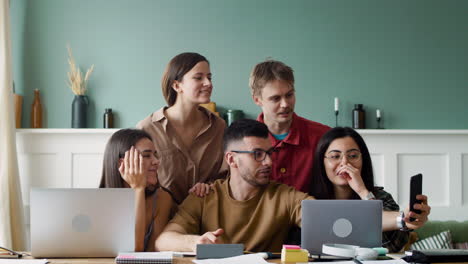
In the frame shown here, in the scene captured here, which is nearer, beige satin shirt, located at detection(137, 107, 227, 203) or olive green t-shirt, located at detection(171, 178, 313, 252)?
olive green t-shirt, located at detection(171, 178, 313, 252)

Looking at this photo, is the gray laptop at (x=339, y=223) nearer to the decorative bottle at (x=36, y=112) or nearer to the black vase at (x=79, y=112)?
the black vase at (x=79, y=112)

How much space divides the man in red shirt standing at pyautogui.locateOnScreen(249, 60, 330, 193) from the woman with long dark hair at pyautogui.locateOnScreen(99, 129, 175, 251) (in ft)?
2.30

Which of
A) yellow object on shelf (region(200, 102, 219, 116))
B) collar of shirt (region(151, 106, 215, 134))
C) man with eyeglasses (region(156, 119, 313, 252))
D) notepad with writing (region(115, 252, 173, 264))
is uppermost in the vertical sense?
yellow object on shelf (region(200, 102, 219, 116))

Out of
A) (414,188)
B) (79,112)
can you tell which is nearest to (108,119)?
(79,112)

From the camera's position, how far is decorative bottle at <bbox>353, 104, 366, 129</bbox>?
4352 millimetres

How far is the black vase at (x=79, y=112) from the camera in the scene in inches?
171

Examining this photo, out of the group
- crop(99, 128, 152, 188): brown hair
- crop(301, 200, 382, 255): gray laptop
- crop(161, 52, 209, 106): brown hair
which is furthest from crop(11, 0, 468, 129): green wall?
crop(301, 200, 382, 255): gray laptop

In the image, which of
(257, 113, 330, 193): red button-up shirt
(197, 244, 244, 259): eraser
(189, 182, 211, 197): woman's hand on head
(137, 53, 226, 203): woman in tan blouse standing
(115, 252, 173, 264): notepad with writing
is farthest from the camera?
(137, 53, 226, 203): woman in tan blouse standing

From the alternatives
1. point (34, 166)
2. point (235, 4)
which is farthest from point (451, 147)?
point (34, 166)

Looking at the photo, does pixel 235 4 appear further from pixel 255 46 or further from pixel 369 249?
pixel 369 249

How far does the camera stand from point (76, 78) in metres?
4.36

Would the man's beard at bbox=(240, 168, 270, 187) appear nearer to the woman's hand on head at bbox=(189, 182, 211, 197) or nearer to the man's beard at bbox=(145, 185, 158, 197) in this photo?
the woman's hand on head at bbox=(189, 182, 211, 197)

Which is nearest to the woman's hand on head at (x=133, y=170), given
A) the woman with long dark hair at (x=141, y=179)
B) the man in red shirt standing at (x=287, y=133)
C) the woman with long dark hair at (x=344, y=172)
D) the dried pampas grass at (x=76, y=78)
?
the woman with long dark hair at (x=141, y=179)

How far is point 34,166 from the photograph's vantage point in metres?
4.37
